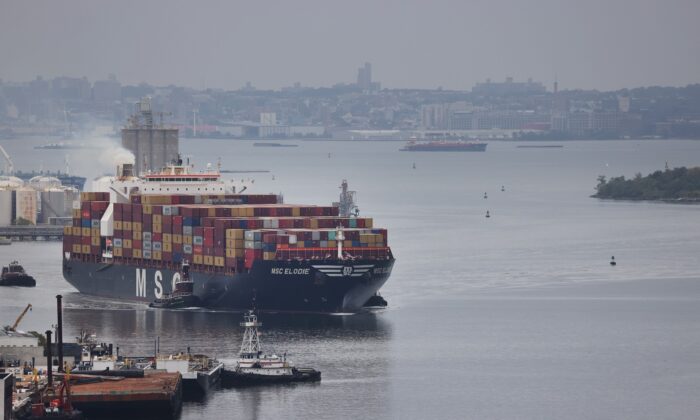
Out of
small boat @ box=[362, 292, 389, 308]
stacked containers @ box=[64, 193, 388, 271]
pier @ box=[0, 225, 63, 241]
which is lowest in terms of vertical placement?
pier @ box=[0, 225, 63, 241]

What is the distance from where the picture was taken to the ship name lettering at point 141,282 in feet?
199

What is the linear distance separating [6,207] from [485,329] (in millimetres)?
44867

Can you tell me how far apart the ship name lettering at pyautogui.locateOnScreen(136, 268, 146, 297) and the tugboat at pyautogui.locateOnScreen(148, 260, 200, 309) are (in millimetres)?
2550

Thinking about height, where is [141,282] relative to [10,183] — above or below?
below

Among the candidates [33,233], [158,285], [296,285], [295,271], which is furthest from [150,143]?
[295,271]

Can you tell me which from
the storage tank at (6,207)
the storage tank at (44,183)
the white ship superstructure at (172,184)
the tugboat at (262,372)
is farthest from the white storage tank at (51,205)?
the tugboat at (262,372)

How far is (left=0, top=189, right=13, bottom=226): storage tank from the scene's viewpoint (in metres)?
94.0

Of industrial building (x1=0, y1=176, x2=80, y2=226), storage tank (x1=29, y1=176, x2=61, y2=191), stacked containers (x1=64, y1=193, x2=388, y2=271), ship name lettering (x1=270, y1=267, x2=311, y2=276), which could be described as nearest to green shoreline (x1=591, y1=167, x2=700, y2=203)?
storage tank (x1=29, y1=176, x2=61, y2=191)

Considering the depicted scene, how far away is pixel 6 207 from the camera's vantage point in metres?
94.2

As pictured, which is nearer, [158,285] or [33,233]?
[158,285]

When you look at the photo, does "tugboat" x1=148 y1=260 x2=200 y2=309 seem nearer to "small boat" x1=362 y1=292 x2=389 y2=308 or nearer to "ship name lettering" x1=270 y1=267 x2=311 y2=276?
"ship name lettering" x1=270 y1=267 x2=311 y2=276

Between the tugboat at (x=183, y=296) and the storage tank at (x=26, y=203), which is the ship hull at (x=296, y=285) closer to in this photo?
the tugboat at (x=183, y=296)

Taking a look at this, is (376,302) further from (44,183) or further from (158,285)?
(44,183)

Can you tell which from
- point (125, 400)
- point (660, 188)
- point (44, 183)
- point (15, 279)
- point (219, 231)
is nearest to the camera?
point (125, 400)
